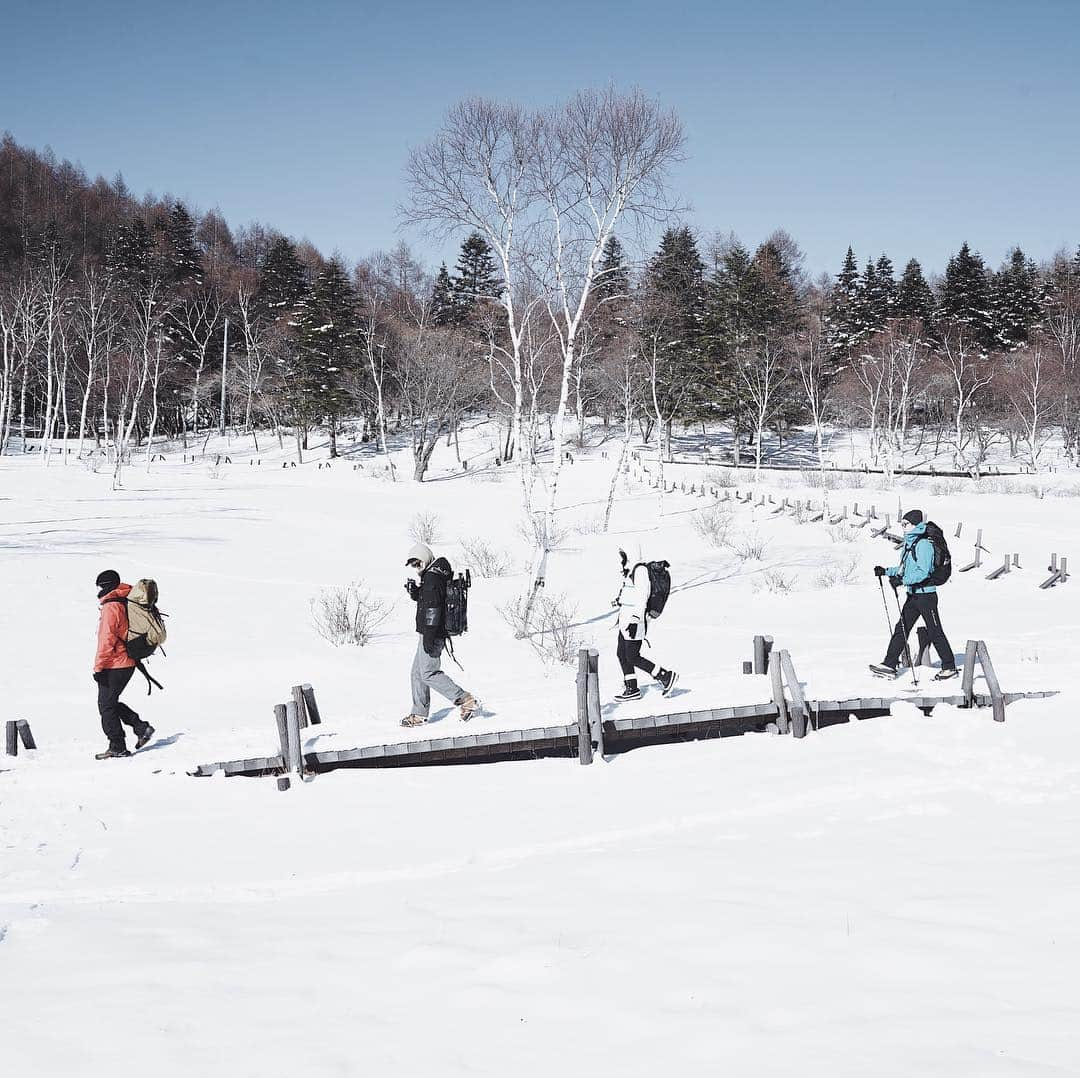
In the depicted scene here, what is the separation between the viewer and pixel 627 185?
50.5 ft

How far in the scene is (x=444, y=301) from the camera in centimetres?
6219

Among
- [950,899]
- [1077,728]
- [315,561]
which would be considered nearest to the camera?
[950,899]

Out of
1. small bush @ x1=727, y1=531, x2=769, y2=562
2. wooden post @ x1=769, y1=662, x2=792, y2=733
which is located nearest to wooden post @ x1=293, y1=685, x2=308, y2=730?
wooden post @ x1=769, y1=662, x2=792, y2=733

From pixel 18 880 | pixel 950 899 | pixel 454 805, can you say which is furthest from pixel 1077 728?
pixel 18 880

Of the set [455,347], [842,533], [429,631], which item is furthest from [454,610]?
[455,347]

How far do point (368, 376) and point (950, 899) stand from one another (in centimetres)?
5055

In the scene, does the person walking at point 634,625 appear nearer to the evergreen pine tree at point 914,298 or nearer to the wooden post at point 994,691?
the wooden post at point 994,691

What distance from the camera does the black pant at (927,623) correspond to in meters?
8.84

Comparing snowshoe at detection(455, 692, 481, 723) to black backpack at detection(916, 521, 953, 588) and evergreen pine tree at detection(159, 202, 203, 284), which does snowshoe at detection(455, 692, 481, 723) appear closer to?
black backpack at detection(916, 521, 953, 588)

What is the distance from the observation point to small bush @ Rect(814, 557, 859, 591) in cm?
1866

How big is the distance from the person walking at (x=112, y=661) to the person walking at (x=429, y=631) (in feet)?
8.88

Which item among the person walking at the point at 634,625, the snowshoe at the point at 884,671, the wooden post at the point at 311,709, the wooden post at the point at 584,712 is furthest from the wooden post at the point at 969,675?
the wooden post at the point at 311,709

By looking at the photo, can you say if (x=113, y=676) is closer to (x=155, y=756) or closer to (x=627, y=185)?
(x=155, y=756)

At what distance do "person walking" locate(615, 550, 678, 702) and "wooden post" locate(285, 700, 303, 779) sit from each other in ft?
10.7
